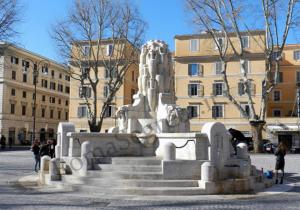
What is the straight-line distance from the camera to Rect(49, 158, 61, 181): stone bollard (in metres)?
14.5

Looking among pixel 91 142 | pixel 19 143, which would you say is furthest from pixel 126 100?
pixel 91 142

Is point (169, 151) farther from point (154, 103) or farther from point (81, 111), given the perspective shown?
point (81, 111)

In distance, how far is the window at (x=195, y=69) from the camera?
5934 cm

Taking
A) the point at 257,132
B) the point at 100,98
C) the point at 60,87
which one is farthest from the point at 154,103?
the point at 60,87

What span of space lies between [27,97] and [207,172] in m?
63.4

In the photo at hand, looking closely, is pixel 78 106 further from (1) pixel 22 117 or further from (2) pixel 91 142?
(2) pixel 91 142

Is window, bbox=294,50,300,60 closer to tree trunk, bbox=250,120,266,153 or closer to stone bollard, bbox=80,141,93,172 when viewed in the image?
tree trunk, bbox=250,120,266,153

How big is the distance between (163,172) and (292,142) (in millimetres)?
46859

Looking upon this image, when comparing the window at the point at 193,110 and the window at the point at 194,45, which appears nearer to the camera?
the window at the point at 193,110

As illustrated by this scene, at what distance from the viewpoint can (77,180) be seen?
13.8 metres

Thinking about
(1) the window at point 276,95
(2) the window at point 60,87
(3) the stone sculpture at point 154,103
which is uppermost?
(2) the window at point 60,87

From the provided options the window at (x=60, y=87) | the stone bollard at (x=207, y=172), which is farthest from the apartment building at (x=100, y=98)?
the stone bollard at (x=207, y=172)

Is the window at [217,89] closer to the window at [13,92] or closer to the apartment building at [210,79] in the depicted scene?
the apartment building at [210,79]

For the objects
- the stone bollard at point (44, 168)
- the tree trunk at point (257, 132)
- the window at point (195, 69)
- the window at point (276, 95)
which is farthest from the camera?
the window at point (276, 95)
